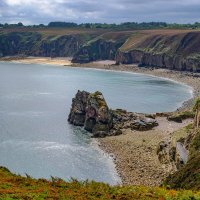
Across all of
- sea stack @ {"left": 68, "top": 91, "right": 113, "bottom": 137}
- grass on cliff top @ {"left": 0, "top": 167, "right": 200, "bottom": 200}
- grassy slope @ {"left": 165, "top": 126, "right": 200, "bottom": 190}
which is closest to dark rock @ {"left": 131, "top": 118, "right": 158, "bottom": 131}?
sea stack @ {"left": 68, "top": 91, "right": 113, "bottom": 137}

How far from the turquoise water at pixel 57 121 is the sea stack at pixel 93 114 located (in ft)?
9.33

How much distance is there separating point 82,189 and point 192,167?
18308 mm

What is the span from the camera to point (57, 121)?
105938mm

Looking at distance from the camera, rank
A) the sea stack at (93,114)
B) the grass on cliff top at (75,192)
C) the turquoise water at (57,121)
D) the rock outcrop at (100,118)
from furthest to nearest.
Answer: the rock outcrop at (100,118) → the sea stack at (93,114) → the turquoise water at (57,121) → the grass on cliff top at (75,192)

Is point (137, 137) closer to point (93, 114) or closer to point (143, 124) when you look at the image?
point (143, 124)

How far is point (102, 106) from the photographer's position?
94062 millimetres

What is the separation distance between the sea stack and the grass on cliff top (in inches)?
2227

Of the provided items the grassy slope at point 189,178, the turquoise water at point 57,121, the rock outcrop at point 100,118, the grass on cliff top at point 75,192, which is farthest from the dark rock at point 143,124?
the grass on cliff top at point 75,192

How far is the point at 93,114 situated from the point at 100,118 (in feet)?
9.62

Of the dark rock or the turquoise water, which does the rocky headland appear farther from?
the turquoise water

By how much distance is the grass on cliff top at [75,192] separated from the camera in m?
29.2

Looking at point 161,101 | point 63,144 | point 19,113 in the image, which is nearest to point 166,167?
point 63,144

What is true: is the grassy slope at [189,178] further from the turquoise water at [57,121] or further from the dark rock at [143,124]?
the dark rock at [143,124]

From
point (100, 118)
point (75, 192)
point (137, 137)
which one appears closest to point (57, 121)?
point (100, 118)
